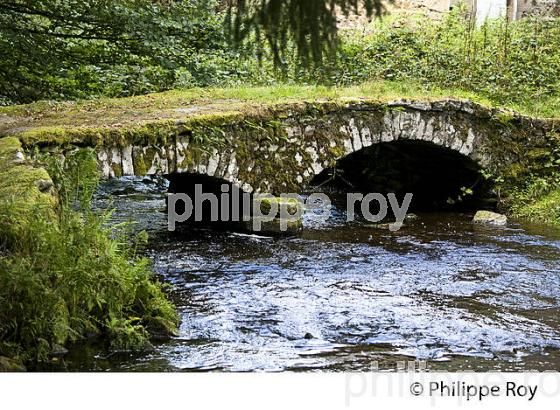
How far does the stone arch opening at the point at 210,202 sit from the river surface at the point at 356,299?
25 cm

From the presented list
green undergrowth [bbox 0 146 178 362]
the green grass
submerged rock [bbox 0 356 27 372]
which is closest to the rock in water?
the green grass

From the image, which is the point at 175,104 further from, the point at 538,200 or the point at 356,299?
the point at 538,200

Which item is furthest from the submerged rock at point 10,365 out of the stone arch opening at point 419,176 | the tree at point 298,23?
the stone arch opening at point 419,176

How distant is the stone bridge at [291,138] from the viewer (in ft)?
24.7

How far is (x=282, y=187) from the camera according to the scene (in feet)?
29.8

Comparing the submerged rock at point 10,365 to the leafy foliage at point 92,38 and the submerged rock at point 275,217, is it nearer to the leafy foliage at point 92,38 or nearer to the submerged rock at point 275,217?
the leafy foliage at point 92,38

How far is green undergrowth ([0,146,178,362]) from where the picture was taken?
3914 millimetres

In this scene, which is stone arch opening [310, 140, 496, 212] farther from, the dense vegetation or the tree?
the tree

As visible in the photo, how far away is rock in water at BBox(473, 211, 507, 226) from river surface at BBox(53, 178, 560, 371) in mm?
284

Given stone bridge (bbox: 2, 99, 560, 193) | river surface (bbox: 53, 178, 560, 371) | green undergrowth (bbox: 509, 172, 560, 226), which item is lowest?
river surface (bbox: 53, 178, 560, 371)

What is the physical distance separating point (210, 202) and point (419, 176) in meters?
3.45

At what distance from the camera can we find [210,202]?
9.42m

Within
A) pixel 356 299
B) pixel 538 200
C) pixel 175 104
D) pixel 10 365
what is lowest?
pixel 356 299

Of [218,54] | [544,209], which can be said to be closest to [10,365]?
[218,54]
